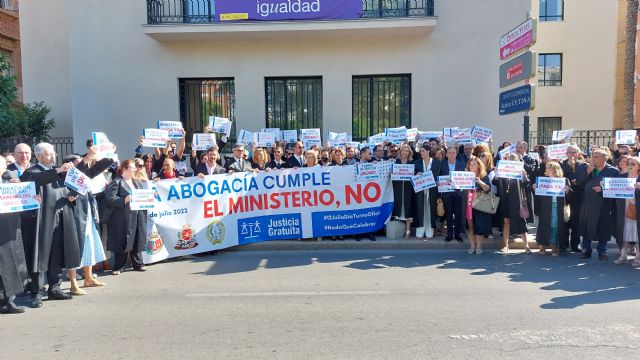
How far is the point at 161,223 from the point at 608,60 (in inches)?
1054

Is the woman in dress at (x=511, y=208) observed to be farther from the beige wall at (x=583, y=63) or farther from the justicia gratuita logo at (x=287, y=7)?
the beige wall at (x=583, y=63)

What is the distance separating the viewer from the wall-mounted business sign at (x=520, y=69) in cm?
1009

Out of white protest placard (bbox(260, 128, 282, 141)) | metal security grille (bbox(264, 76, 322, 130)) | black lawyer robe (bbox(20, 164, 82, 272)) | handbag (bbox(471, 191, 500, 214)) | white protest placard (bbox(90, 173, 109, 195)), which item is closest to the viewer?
black lawyer robe (bbox(20, 164, 82, 272))

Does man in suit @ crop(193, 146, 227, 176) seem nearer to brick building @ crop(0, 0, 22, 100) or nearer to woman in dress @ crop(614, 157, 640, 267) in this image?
woman in dress @ crop(614, 157, 640, 267)

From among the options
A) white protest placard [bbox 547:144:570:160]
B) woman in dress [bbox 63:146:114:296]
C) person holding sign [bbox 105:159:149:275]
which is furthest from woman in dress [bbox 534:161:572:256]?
woman in dress [bbox 63:146:114:296]

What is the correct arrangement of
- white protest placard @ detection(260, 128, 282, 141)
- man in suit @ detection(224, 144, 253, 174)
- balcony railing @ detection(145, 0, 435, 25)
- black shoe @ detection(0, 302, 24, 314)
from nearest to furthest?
1. black shoe @ detection(0, 302, 24, 314)
2. man in suit @ detection(224, 144, 253, 174)
3. white protest placard @ detection(260, 128, 282, 141)
4. balcony railing @ detection(145, 0, 435, 25)

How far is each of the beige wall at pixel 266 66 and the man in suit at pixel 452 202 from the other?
6528mm

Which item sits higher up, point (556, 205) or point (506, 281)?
point (556, 205)

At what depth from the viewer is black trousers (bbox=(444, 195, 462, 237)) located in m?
→ 8.98

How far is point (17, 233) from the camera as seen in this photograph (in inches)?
225

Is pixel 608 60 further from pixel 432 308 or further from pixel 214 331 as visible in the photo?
pixel 214 331

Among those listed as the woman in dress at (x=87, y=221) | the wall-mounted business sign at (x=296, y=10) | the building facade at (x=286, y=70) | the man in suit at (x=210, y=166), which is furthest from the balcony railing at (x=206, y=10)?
the woman in dress at (x=87, y=221)

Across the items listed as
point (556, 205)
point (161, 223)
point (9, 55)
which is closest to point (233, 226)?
point (161, 223)

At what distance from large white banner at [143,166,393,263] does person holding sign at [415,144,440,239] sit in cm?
63
